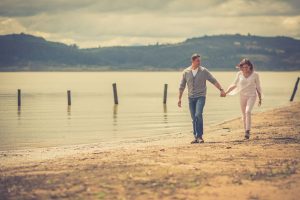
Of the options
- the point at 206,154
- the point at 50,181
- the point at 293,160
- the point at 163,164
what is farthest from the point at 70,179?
the point at 293,160

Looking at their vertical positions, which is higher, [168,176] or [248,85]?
[248,85]

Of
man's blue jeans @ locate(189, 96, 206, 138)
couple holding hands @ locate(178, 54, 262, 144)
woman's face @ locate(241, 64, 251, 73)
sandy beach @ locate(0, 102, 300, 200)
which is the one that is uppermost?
woman's face @ locate(241, 64, 251, 73)

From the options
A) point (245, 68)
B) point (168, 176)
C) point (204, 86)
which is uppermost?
point (245, 68)

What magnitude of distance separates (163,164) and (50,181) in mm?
2498

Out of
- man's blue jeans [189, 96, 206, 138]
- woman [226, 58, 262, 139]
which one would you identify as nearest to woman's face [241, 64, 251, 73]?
woman [226, 58, 262, 139]

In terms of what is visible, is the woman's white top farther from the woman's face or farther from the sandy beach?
the sandy beach

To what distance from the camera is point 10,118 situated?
1216 inches

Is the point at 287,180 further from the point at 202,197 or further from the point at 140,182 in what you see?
the point at 140,182

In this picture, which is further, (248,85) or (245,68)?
(248,85)

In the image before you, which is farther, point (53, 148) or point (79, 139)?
point (79, 139)

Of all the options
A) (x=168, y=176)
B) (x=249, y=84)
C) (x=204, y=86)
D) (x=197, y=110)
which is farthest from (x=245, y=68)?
(x=168, y=176)

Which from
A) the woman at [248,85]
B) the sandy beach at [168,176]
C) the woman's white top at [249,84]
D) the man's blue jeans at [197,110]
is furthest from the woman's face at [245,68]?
the sandy beach at [168,176]

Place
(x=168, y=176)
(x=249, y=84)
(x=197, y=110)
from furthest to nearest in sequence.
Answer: (x=249, y=84)
(x=197, y=110)
(x=168, y=176)

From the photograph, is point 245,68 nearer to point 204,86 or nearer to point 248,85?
point 248,85
